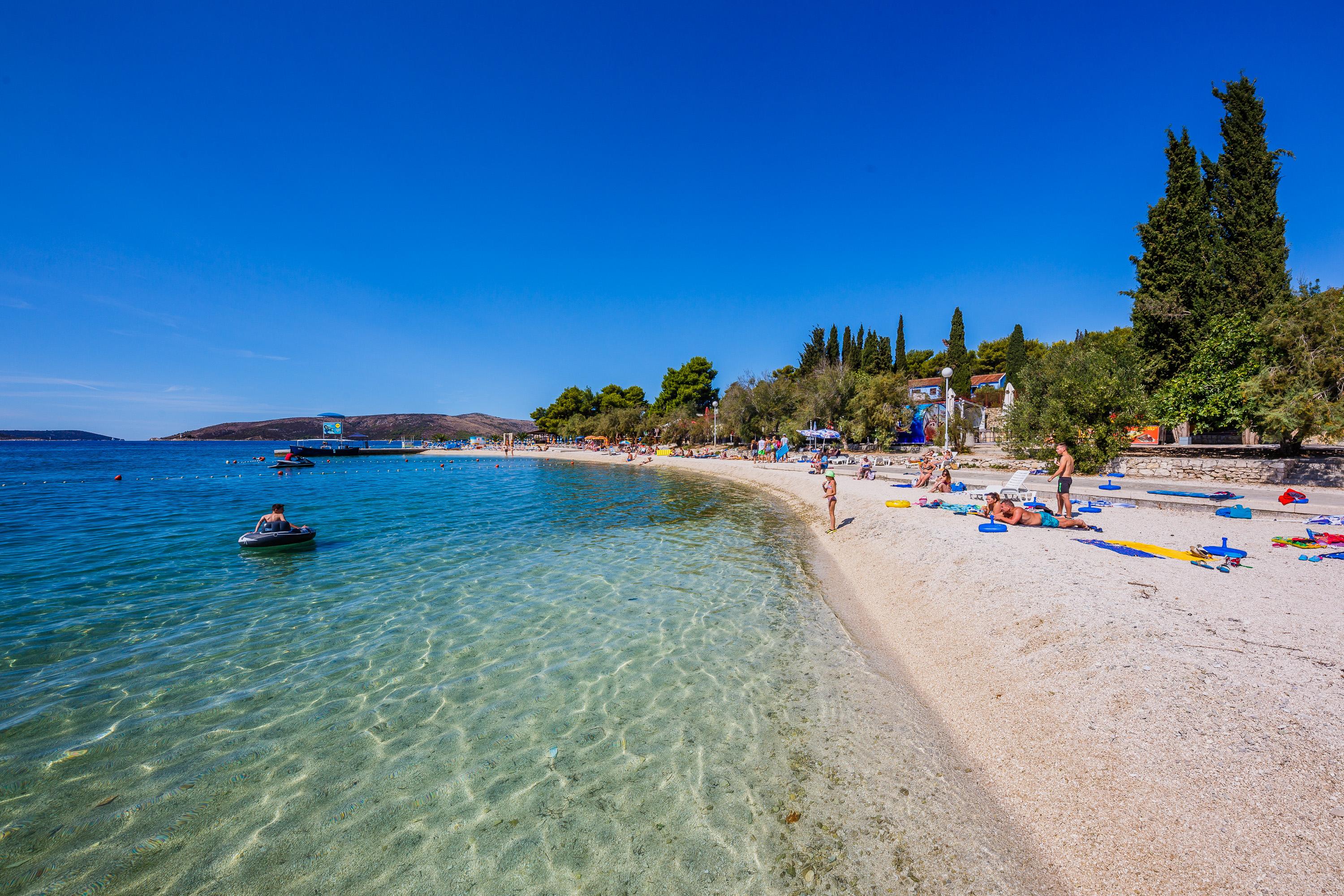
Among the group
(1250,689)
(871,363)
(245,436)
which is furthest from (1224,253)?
(245,436)

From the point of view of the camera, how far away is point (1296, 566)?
7141mm

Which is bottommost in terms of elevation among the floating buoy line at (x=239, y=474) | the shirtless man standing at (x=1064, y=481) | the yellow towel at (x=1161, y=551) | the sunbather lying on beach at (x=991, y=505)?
the floating buoy line at (x=239, y=474)

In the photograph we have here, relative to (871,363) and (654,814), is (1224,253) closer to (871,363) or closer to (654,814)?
(654,814)

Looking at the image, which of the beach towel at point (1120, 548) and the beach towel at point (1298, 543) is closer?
the beach towel at point (1120, 548)

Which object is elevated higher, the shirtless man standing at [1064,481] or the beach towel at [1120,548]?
the shirtless man standing at [1064,481]

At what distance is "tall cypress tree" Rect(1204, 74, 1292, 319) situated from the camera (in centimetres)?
1884

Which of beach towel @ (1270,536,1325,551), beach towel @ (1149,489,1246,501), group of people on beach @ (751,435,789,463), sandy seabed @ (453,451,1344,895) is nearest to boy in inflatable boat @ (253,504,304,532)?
sandy seabed @ (453,451,1344,895)

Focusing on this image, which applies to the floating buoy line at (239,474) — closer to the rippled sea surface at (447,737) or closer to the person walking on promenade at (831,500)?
the rippled sea surface at (447,737)

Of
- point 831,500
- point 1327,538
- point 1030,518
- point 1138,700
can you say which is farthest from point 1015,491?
point 1138,700

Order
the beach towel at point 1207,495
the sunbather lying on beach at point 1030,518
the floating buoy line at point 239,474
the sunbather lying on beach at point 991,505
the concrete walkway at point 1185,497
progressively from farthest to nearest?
the floating buoy line at point 239,474
the beach towel at point 1207,495
the concrete walkway at point 1185,497
the sunbather lying on beach at point 991,505
the sunbather lying on beach at point 1030,518

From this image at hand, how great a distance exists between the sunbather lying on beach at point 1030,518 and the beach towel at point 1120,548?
119cm

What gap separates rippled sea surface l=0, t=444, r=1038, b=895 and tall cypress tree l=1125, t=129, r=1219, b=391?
22.1m

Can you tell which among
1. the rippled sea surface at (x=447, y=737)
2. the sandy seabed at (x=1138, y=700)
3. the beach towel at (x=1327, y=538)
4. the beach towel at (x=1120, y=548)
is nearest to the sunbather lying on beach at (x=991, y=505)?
the beach towel at (x=1120, y=548)

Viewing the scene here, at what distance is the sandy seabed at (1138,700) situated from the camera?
2.91m
